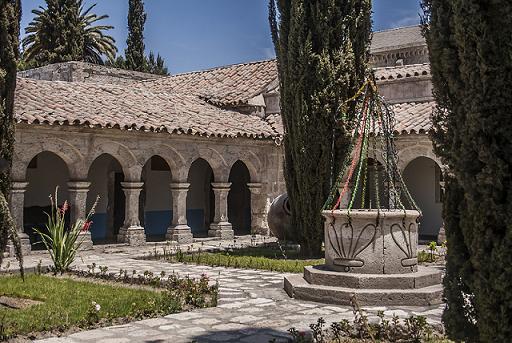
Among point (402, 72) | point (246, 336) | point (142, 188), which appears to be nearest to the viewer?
point (246, 336)

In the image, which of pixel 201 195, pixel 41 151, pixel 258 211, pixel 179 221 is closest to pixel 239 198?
pixel 201 195

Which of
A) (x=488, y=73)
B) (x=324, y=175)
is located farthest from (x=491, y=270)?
(x=324, y=175)

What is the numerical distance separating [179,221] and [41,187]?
372 centimetres

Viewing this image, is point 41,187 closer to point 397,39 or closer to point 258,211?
point 258,211

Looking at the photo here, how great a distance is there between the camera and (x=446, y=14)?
3.89 metres

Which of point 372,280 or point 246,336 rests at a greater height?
point 372,280

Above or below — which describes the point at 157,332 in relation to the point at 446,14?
below

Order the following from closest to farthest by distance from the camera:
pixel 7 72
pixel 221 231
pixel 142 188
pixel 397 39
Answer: pixel 7 72 → pixel 221 231 → pixel 142 188 → pixel 397 39

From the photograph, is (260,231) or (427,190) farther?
(260,231)

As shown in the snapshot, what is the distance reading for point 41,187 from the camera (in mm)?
15469

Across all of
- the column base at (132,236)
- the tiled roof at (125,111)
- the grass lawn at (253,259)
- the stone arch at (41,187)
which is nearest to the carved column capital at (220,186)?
the tiled roof at (125,111)

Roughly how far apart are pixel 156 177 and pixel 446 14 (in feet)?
46.9

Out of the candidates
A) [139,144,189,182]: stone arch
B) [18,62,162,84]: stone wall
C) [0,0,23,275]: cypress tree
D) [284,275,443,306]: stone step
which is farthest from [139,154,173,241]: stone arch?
[284,275,443,306]: stone step

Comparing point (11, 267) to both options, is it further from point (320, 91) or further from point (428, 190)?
point (428, 190)
